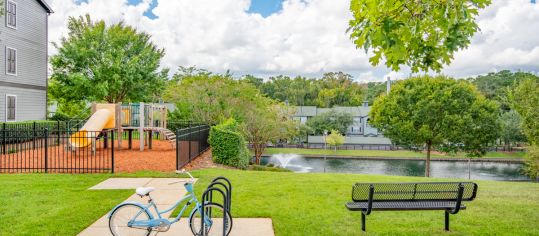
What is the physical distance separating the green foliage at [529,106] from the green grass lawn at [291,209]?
19.4 metres

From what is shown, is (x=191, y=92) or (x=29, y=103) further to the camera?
(x=191, y=92)

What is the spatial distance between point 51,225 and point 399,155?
47.5 metres

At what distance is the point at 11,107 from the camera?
22656 millimetres

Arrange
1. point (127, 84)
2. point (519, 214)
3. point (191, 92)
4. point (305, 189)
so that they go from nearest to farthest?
point (519, 214) < point (305, 189) < point (191, 92) < point (127, 84)

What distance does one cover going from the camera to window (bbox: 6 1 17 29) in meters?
22.4

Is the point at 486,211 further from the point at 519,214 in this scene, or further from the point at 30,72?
the point at 30,72

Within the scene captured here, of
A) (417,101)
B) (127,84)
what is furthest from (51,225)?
(417,101)

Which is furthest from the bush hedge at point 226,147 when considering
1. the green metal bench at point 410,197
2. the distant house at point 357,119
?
the distant house at point 357,119

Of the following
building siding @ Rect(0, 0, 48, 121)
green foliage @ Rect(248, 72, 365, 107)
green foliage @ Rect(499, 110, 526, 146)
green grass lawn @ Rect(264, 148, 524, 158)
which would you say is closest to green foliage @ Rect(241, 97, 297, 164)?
building siding @ Rect(0, 0, 48, 121)

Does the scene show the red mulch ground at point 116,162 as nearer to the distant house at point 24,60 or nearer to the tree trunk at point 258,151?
the distant house at point 24,60

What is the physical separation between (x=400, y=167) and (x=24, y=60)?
32872 millimetres

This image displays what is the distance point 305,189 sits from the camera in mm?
9906

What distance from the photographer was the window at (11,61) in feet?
73.5

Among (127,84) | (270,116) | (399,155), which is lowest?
(399,155)
